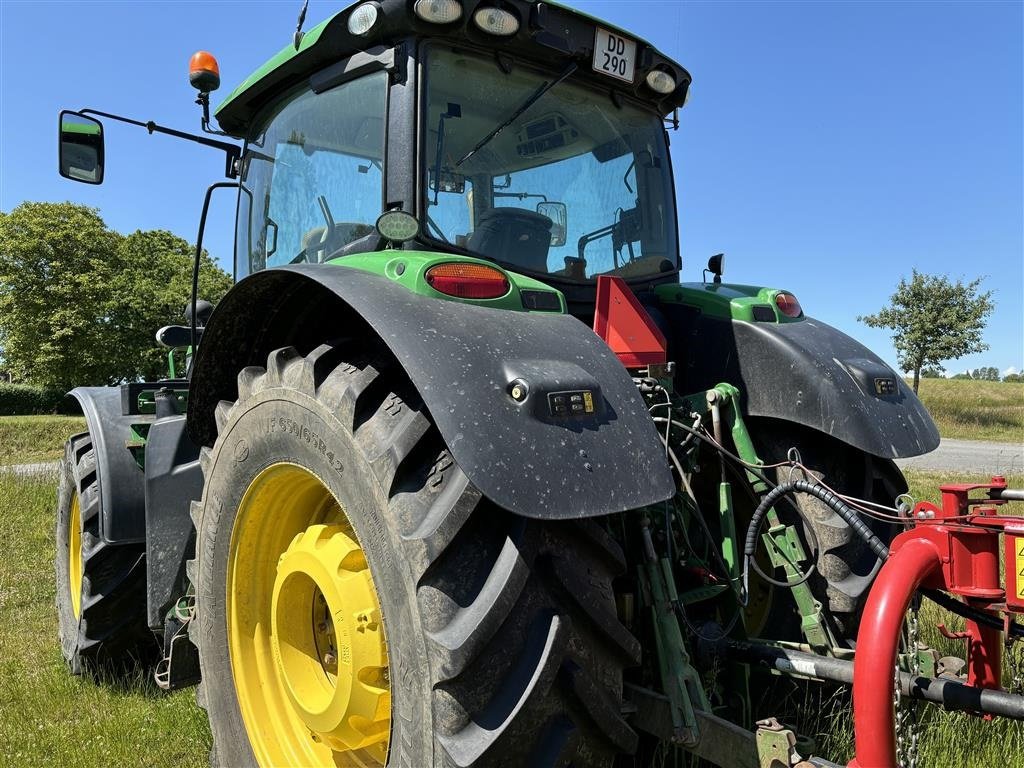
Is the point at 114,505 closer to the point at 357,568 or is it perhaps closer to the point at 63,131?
the point at 63,131

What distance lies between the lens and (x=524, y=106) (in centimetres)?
261

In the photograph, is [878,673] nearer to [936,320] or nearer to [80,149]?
[80,149]

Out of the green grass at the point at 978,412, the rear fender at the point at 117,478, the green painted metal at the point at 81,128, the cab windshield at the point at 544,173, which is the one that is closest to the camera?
the cab windshield at the point at 544,173

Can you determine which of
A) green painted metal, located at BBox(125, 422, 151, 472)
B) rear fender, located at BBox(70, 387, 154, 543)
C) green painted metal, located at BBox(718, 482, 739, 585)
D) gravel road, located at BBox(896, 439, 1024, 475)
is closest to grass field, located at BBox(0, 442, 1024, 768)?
green painted metal, located at BBox(718, 482, 739, 585)

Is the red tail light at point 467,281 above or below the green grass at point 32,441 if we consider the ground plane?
above

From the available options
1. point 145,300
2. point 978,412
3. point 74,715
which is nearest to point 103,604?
point 74,715

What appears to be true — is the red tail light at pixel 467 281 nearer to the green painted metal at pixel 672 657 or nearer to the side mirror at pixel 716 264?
the green painted metal at pixel 672 657

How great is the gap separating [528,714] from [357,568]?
2.25 feet

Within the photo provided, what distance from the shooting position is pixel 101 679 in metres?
3.56

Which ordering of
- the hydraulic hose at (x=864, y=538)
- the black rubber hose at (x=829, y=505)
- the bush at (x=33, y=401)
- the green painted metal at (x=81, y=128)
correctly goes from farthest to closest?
the bush at (x=33, y=401)
the green painted metal at (x=81, y=128)
the black rubber hose at (x=829, y=505)
the hydraulic hose at (x=864, y=538)

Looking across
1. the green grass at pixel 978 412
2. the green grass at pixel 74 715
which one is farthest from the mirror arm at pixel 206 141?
the green grass at pixel 978 412

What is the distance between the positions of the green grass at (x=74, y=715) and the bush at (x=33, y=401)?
31195 millimetres

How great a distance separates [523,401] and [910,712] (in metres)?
1.16

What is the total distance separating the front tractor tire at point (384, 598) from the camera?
4.95 ft
